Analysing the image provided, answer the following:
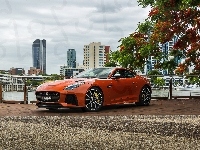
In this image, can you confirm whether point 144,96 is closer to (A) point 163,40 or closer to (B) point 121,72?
(B) point 121,72

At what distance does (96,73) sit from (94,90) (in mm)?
1464

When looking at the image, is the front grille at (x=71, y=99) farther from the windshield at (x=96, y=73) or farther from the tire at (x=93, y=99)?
the windshield at (x=96, y=73)

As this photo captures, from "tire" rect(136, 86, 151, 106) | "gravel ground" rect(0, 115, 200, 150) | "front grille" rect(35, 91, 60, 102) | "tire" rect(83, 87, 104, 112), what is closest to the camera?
"gravel ground" rect(0, 115, 200, 150)

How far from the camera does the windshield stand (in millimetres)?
16734

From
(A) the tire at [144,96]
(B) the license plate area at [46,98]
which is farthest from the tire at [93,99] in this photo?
(A) the tire at [144,96]

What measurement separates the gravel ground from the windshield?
13.3 feet

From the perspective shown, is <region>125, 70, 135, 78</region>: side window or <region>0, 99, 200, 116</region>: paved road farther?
<region>125, 70, 135, 78</region>: side window

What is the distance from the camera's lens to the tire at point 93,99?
15.5 meters

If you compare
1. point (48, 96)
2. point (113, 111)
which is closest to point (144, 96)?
point (113, 111)

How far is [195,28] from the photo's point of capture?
2281cm

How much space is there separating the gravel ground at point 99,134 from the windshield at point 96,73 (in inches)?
159

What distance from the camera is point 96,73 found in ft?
55.8

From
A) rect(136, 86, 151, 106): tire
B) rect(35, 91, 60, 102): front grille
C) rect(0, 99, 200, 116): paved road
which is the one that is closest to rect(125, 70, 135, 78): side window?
rect(136, 86, 151, 106): tire

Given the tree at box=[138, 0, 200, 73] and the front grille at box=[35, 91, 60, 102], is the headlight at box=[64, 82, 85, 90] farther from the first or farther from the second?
the tree at box=[138, 0, 200, 73]
